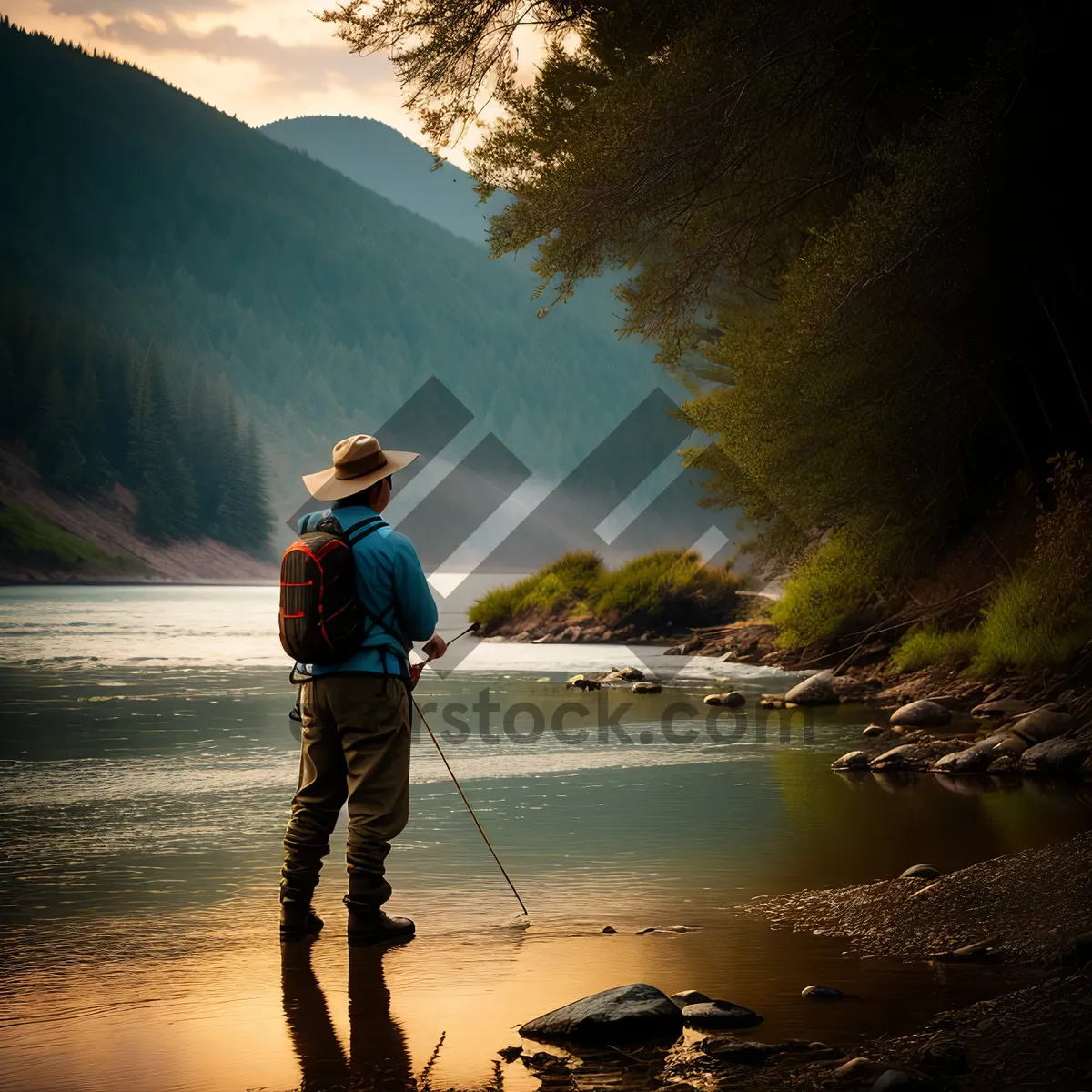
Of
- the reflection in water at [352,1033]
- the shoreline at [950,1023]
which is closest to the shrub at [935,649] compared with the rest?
the shoreline at [950,1023]

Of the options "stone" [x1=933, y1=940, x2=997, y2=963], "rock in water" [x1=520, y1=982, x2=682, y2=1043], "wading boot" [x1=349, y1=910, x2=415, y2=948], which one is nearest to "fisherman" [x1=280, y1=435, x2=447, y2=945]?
"wading boot" [x1=349, y1=910, x2=415, y2=948]

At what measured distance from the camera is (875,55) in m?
12.8

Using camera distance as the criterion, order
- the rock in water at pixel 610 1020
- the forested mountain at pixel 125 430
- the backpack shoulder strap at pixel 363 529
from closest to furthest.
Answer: the rock in water at pixel 610 1020 < the backpack shoulder strap at pixel 363 529 < the forested mountain at pixel 125 430

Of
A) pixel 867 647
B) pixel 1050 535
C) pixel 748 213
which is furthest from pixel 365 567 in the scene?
pixel 867 647

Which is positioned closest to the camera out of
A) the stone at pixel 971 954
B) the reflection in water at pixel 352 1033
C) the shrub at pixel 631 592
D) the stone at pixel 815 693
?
the reflection in water at pixel 352 1033

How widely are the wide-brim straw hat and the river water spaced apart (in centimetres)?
186

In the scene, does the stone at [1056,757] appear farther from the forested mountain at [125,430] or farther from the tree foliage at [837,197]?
the forested mountain at [125,430]

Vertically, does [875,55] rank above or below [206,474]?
below

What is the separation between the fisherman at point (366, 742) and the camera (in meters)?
5.56

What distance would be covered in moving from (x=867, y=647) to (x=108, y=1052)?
16476mm

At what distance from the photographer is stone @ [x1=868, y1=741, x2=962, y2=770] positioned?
411 inches

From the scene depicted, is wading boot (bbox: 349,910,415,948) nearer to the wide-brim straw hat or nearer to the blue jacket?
the blue jacket

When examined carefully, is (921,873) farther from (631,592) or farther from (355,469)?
(631,592)

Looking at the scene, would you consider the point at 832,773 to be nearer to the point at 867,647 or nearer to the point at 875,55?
the point at 875,55
